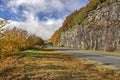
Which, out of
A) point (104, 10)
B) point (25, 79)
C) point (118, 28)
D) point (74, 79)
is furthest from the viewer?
point (104, 10)

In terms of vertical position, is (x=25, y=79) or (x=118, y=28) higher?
(x=118, y=28)

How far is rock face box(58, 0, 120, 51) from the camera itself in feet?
153

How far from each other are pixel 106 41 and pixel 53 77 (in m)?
34.7

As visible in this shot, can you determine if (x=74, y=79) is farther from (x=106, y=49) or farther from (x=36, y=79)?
(x=106, y=49)

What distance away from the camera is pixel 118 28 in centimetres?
4556

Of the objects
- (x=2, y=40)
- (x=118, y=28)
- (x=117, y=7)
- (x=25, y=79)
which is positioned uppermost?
(x=117, y=7)

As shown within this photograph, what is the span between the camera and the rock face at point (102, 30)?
153ft

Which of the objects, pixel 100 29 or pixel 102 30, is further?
pixel 100 29

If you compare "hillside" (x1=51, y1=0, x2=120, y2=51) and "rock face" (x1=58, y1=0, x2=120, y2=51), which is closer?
"rock face" (x1=58, y1=0, x2=120, y2=51)

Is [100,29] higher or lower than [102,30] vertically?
higher

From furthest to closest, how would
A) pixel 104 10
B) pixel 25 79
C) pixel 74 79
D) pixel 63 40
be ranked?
pixel 63 40
pixel 104 10
pixel 25 79
pixel 74 79

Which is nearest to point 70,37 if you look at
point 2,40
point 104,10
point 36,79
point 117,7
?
point 104,10

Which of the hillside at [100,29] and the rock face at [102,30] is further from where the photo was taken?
the hillside at [100,29]

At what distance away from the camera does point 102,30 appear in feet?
169
